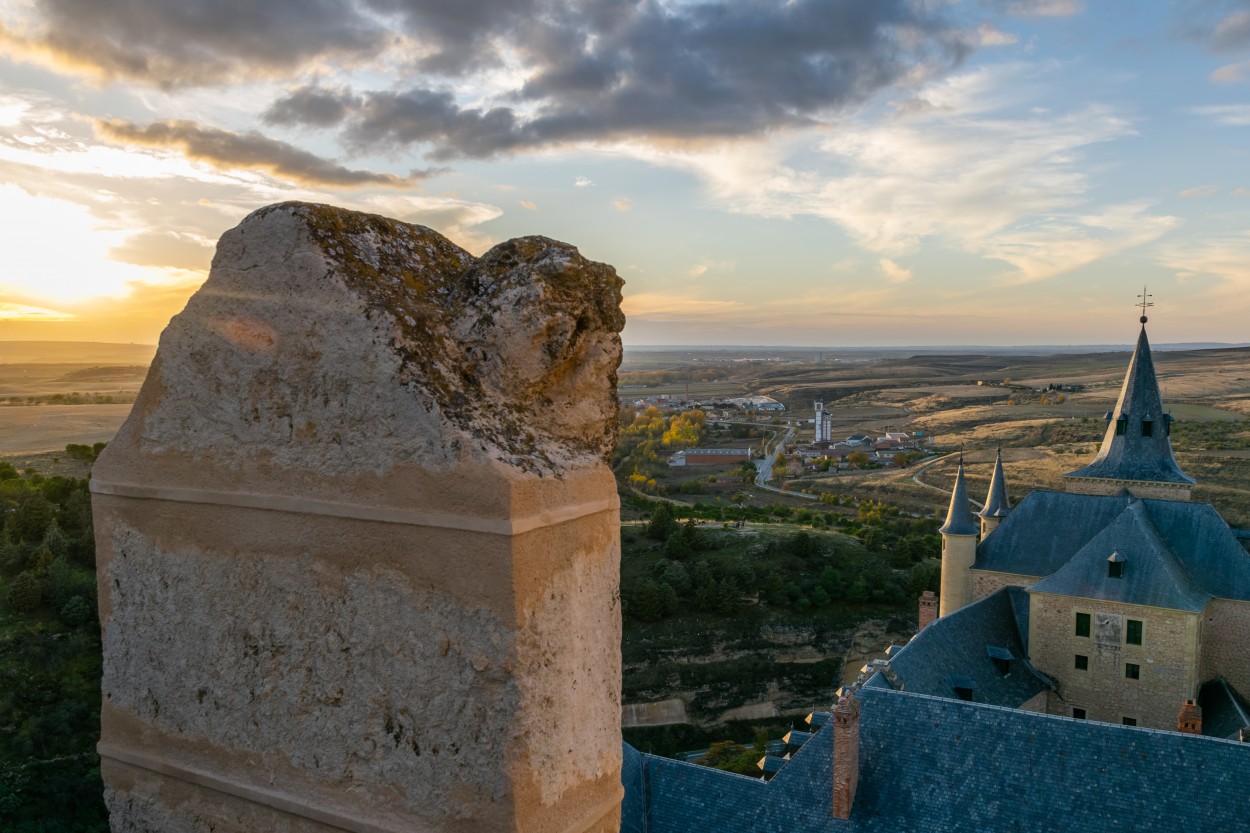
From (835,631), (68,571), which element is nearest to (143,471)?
(68,571)

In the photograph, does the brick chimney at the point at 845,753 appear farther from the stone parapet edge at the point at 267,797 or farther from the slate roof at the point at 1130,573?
the stone parapet edge at the point at 267,797

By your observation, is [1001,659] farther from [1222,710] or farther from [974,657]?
[1222,710]

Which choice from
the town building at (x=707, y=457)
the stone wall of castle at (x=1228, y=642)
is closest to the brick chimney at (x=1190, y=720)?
the stone wall of castle at (x=1228, y=642)

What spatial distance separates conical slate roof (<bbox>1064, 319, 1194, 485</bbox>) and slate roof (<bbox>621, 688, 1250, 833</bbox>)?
15587 mm

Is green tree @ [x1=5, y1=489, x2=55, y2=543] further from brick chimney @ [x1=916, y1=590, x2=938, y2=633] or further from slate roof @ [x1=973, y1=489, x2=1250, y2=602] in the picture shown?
slate roof @ [x1=973, y1=489, x2=1250, y2=602]

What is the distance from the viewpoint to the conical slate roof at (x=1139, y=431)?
2772cm

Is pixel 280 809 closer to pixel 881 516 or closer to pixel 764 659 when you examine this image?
pixel 764 659

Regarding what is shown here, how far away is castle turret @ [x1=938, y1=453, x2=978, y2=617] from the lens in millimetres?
26625

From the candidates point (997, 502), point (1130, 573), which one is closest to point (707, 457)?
point (997, 502)

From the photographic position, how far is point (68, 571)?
25.7 m

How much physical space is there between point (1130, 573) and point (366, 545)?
2462 cm

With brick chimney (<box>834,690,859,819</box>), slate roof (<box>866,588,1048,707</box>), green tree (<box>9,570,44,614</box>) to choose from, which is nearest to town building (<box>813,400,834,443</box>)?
slate roof (<box>866,588,1048,707</box>)

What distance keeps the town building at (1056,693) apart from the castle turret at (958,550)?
2.6 inches

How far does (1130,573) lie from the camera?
73.6 feet
